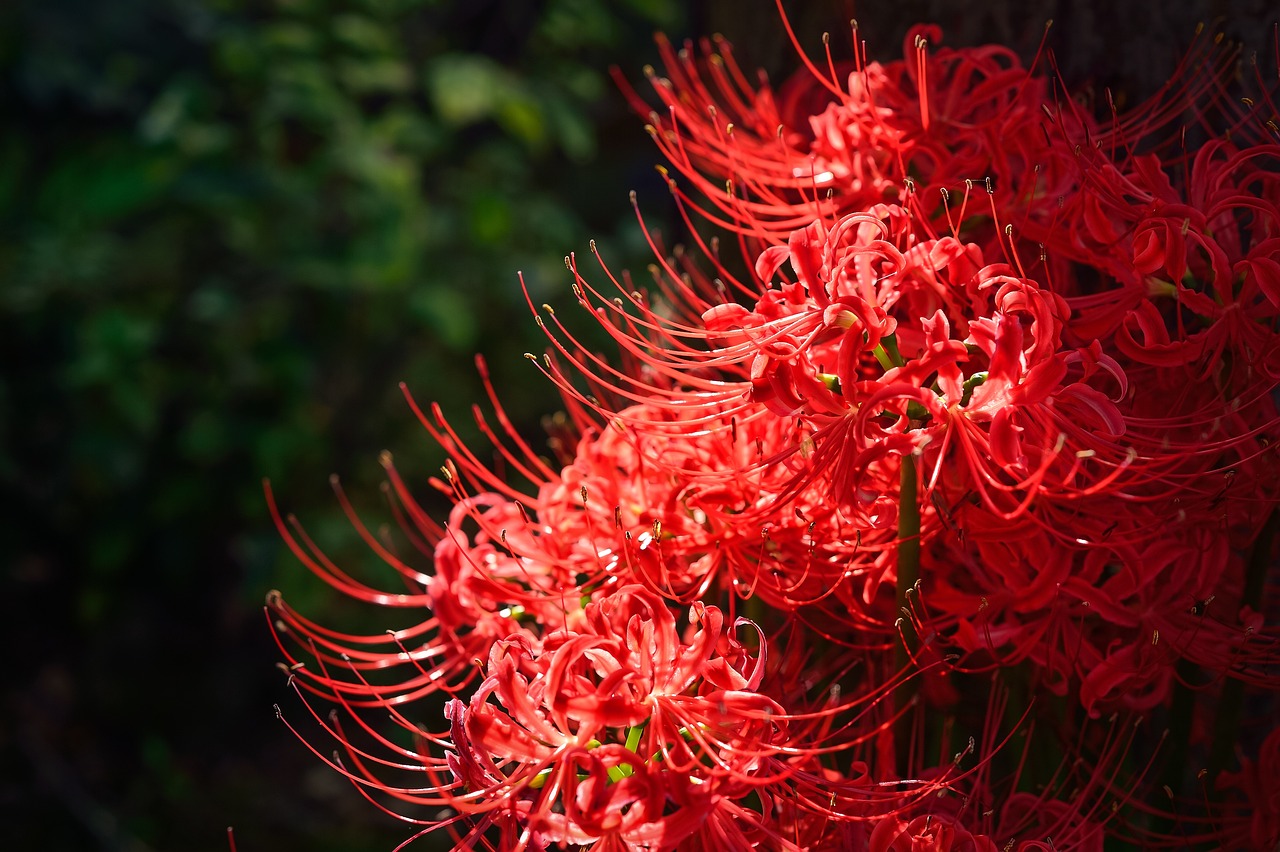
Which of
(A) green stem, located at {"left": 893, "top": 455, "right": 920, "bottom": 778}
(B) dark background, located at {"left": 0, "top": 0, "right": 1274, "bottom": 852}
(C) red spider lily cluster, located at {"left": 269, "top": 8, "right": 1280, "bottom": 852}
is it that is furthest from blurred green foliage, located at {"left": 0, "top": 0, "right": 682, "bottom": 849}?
(A) green stem, located at {"left": 893, "top": 455, "right": 920, "bottom": 778}

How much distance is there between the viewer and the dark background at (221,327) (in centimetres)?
237

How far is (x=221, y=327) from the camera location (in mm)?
2400

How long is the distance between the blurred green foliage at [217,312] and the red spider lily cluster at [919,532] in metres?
1.60

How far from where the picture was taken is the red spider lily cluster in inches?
27.0

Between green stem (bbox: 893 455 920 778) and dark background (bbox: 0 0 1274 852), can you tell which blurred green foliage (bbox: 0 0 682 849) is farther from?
green stem (bbox: 893 455 920 778)

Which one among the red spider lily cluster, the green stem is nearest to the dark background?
the red spider lily cluster

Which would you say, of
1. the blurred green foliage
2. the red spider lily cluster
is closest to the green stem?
the red spider lily cluster

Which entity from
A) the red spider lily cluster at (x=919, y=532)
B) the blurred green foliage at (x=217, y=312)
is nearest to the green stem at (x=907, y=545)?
the red spider lily cluster at (x=919, y=532)

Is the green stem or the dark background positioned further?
the dark background

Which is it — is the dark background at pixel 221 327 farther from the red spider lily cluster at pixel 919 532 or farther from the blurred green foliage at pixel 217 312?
the red spider lily cluster at pixel 919 532

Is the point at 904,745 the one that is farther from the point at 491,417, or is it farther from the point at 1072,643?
the point at 491,417

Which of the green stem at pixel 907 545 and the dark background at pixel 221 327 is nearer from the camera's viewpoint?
the green stem at pixel 907 545

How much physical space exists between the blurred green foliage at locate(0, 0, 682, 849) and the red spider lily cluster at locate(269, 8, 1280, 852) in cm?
160

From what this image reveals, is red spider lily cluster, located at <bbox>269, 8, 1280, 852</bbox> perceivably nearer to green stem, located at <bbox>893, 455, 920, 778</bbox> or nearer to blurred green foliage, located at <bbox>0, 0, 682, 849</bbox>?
green stem, located at <bbox>893, 455, 920, 778</bbox>
